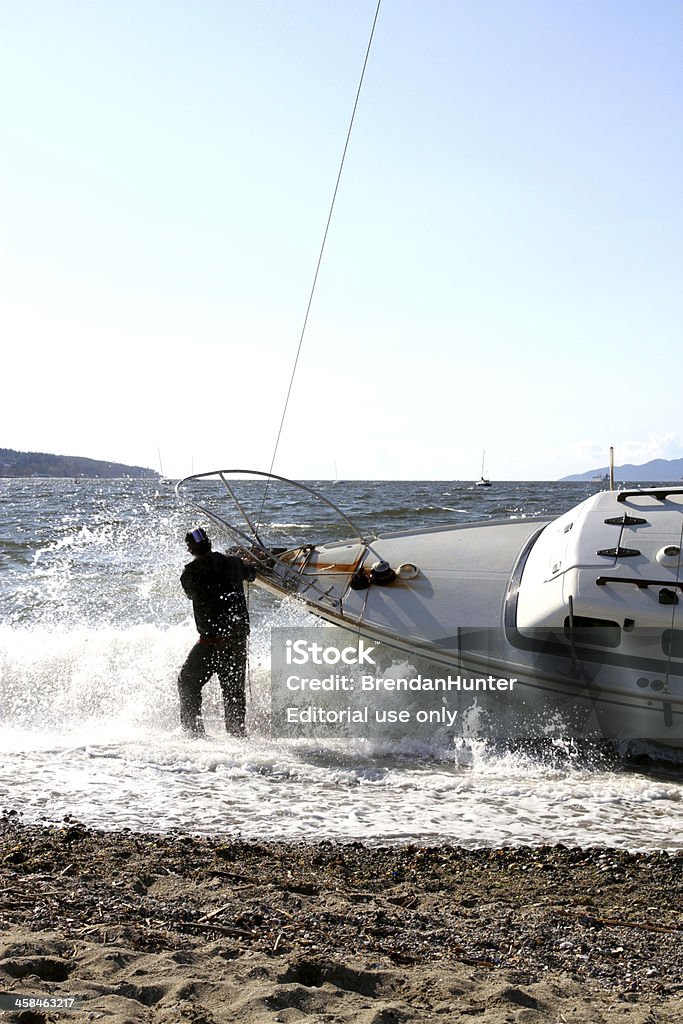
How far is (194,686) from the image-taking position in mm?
8023

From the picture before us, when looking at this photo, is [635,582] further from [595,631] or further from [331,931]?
[331,931]

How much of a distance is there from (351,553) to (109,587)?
22.3ft

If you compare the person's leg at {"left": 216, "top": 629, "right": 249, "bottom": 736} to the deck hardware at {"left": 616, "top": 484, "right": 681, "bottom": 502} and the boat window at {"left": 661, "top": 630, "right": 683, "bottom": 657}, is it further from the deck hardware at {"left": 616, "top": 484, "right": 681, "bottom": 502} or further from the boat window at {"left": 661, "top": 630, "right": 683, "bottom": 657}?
the deck hardware at {"left": 616, "top": 484, "right": 681, "bottom": 502}

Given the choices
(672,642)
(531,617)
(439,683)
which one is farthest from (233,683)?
(672,642)

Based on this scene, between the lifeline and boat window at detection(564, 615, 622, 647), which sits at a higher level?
boat window at detection(564, 615, 622, 647)

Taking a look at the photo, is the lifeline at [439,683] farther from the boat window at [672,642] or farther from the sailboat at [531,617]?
the boat window at [672,642]

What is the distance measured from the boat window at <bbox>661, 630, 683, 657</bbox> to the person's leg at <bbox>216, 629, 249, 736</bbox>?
3.76 meters

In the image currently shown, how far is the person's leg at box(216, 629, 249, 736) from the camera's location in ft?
26.2

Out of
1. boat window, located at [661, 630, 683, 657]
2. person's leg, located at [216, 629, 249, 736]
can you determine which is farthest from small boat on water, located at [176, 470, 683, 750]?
person's leg, located at [216, 629, 249, 736]

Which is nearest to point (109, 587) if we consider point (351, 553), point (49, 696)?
point (49, 696)

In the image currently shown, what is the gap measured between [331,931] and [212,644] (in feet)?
14.3

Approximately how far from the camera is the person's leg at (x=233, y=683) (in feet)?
26.2

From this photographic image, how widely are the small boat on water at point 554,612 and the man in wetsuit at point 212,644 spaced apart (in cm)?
73

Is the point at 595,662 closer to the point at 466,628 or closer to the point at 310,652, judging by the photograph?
the point at 466,628
